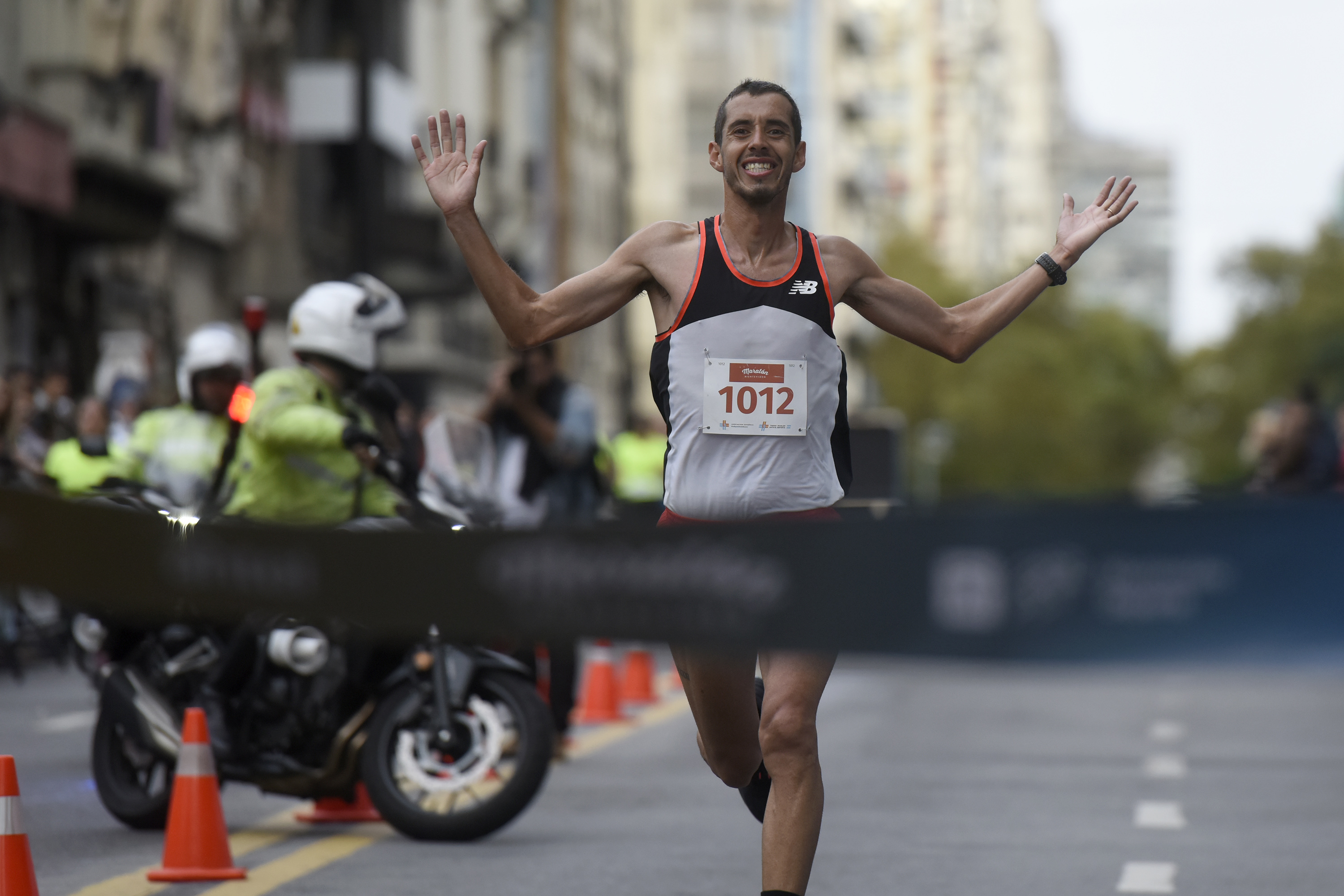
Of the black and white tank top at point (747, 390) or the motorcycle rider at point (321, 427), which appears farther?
the motorcycle rider at point (321, 427)

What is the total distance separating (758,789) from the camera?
652 centimetres

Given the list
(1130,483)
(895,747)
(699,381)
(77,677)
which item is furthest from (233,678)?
(1130,483)

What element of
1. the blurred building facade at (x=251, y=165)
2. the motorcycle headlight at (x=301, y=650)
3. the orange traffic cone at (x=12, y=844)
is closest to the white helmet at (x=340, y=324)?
the motorcycle headlight at (x=301, y=650)

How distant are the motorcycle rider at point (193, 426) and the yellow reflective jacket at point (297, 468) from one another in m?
1.70

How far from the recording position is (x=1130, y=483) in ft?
320

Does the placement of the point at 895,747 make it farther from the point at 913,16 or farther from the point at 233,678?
the point at 913,16

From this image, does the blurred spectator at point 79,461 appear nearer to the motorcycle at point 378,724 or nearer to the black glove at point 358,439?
the motorcycle at point 378,724

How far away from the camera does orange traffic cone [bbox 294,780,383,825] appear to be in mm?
9352

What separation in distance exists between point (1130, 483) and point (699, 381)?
305 ft

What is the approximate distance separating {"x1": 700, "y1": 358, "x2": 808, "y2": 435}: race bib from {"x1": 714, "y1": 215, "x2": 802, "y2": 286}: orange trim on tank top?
0.63 feet

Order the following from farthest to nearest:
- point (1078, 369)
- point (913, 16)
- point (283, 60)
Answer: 1. point (913, 16)
2. point (1078, 369)
3. point (283, 60)

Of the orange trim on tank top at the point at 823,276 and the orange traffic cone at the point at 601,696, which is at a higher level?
the orange trim on tank top at the point at 823,276

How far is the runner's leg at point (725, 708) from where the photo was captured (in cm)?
598

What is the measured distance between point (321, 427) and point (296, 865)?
57.0 inches
